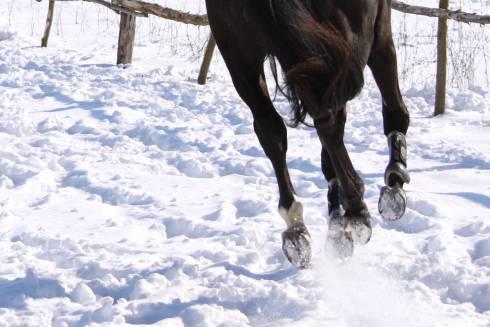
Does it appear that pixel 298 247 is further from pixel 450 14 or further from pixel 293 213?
pixel 450 14

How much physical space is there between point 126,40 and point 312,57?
8.54 m

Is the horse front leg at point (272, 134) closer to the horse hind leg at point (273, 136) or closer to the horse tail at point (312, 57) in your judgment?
the horse hind leg at point (273, 136)

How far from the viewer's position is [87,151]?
6.04 m

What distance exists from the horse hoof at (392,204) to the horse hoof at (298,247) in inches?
21.0

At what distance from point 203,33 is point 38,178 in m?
9.04

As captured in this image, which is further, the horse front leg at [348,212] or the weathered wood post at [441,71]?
the weathered wood post at [441,71]

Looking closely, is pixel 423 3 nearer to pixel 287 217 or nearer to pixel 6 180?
pixel 6 180

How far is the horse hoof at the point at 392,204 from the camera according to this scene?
11.6 ft

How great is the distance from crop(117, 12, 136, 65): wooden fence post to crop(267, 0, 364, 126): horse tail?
8.26 meters

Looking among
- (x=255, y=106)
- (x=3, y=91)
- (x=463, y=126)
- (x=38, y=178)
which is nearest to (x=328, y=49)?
(x=255, y=106)

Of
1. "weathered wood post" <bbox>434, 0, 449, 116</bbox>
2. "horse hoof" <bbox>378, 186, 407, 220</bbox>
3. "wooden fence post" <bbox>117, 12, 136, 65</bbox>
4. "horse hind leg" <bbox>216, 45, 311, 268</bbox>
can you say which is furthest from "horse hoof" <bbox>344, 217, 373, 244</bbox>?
"wooden fence post" <bbox>117, 12, 136, 65</bbox>

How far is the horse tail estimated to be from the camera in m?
2.73

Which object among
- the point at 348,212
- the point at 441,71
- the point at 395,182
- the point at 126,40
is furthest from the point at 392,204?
the point at 126,40

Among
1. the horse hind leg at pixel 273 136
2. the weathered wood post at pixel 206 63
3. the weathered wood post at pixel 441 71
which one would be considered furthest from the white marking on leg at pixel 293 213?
the weathered wood post at pixel 206 63
